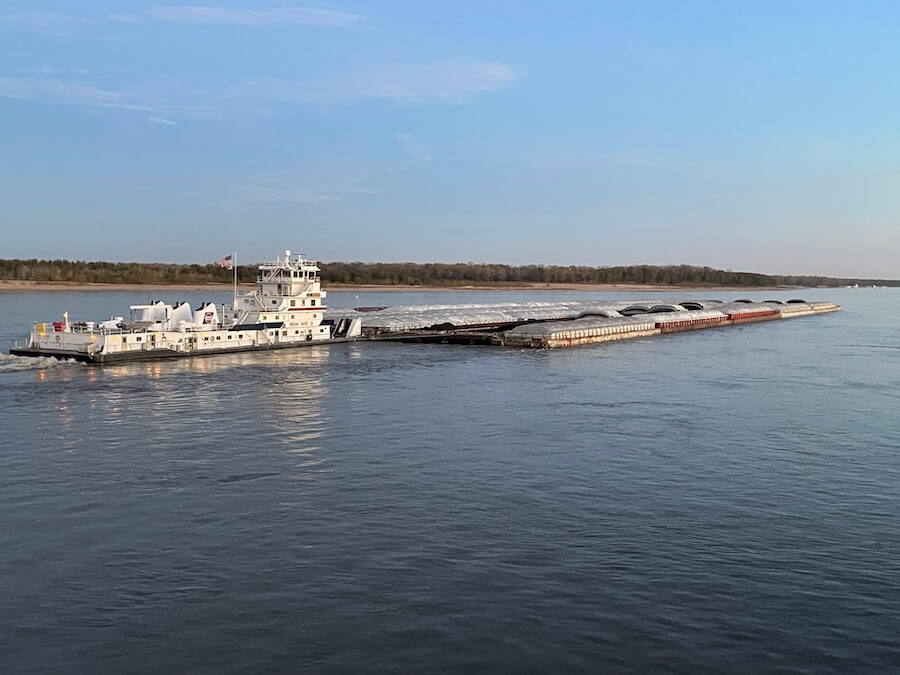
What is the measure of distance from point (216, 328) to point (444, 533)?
46.0m

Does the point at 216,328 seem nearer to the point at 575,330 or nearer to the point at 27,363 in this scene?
the point at 27,363

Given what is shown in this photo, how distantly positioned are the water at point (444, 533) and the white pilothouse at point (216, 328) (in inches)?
506

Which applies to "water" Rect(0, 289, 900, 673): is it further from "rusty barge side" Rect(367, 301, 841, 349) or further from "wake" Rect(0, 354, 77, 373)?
"rusty barge side" Rect(367, 301, 841, 349)

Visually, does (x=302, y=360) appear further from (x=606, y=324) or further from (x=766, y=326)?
(x=766, y=326)

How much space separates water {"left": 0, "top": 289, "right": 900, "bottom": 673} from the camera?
48.5 feet

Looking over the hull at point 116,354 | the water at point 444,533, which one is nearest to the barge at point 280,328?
the hull at point 116,354

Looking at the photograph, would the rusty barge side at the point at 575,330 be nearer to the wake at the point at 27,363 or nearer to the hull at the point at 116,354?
the hull at the point at 116,354

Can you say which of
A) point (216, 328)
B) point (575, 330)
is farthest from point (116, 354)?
point (575, 330)

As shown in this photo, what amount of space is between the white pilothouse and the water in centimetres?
1284

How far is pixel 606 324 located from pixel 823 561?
68.7 meters

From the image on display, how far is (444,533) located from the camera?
20734 millimetres

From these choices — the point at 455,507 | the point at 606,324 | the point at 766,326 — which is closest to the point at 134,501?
the point at 455,507

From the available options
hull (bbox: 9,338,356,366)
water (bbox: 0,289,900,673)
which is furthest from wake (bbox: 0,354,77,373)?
water (bbox: 0,289,900,673)

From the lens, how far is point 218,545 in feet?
64.6
